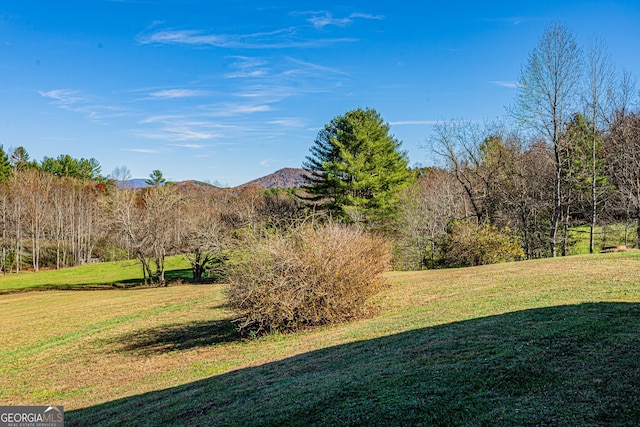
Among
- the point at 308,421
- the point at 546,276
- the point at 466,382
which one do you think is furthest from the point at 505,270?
the point at 308,421

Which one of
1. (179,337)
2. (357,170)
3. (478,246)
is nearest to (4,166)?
(357,170)

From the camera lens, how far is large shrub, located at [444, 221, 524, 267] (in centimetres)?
2319

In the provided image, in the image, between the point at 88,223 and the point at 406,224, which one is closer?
the point at 406,224

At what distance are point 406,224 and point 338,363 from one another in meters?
23.8

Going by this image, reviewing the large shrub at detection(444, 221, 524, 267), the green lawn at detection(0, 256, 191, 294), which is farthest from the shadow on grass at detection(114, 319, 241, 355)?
the green lawn at detection(0, 256, 191, 294)

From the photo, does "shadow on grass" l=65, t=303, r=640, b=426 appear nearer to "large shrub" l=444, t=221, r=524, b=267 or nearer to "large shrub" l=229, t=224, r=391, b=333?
"large shrub" l=229, t=224, r=391, b=333

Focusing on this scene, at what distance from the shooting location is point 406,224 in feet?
100

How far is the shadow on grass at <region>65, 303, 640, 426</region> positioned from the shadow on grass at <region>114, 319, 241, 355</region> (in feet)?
15.1

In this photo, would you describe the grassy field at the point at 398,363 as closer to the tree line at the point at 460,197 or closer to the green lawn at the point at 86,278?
the tree line at the point at 460,197

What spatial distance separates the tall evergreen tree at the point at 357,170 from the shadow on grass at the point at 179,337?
61.1 ft

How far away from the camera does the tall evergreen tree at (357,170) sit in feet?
113

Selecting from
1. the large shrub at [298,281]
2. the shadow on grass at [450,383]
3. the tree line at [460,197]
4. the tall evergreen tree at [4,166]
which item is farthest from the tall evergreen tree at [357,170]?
the tall evergreen tree at [4,166]

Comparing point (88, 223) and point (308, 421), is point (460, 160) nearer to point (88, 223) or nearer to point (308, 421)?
point (308, 421)

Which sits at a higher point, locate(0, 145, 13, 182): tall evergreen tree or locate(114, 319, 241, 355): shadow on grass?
locate(0, 145, 13, 182): tall evergreen tree
